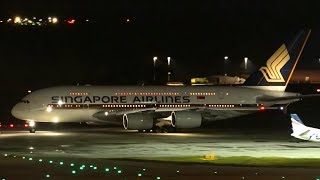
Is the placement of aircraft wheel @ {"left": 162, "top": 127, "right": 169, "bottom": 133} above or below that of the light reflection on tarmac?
below

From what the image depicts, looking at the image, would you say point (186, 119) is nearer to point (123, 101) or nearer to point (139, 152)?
point (123, 101)

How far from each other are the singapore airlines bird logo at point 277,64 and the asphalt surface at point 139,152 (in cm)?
591

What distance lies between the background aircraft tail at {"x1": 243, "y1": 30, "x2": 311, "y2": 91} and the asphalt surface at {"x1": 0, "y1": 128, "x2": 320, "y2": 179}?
5606 mm

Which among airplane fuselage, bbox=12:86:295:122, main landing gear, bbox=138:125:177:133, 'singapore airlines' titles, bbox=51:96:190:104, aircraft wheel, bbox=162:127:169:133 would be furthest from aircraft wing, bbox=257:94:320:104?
aircraft wheel, bbox=162:127:169:133

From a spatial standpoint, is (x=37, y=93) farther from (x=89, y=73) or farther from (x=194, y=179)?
(x=89, y=73)

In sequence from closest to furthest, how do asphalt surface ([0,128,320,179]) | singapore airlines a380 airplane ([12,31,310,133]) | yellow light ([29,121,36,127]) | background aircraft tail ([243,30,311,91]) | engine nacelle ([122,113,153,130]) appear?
asphalt surface ([0,128,320,179]) → engine nacelle ([122,113,153,130]) → yellow light ([29,121,36,127]) → singapore airlines a380 airplane ([12,31,310,133]) → background aircraft tail ([243,30,311,91])

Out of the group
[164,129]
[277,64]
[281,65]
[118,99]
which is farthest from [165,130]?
[281,65]

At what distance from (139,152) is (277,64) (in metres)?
26.9

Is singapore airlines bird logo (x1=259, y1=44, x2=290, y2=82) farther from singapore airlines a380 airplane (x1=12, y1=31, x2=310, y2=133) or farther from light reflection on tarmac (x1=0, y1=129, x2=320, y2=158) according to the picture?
light reflection on tarmac (x1=0, y1=129, x2=320, y2=158)

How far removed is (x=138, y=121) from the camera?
54.2 m

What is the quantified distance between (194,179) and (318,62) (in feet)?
517

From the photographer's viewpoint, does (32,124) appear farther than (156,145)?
Yes

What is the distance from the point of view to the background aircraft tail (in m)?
61.1

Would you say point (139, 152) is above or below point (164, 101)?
below
